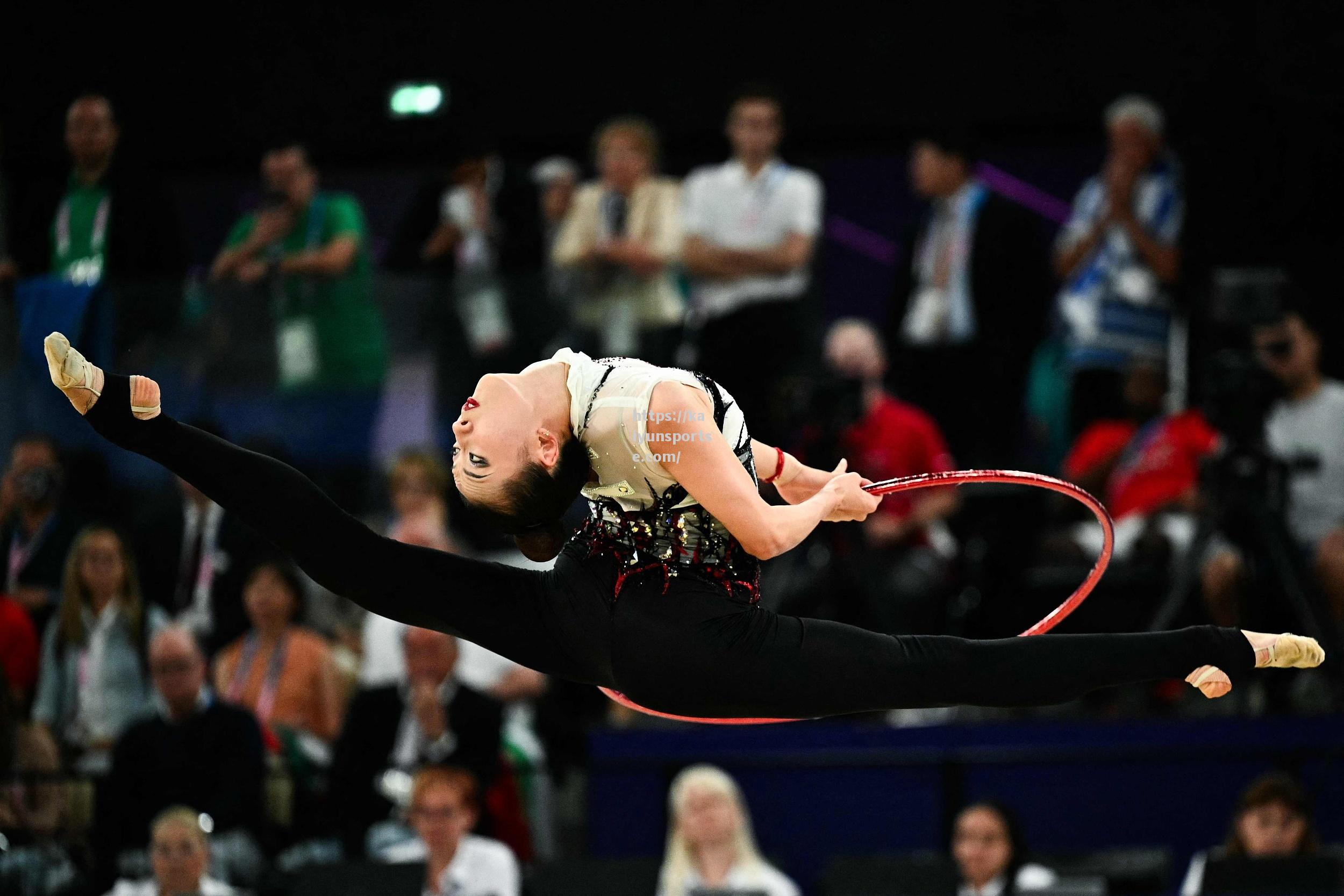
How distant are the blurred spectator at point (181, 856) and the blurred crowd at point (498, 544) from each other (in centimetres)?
1

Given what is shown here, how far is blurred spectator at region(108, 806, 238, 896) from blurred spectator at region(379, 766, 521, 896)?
2.13 ft

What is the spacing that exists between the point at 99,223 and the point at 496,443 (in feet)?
13.4

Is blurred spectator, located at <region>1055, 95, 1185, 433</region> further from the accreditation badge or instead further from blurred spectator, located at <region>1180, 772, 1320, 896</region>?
the accreditation badge

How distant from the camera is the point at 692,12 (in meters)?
10.1

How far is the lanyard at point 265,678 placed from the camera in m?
7.27

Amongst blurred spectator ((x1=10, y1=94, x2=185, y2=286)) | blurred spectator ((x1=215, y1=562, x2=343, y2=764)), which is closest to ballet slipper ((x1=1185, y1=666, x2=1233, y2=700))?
blurred spectator ((x1=215, y1=562, x2=343, y2=764))

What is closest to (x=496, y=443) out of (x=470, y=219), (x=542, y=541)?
(x=542, y=541)

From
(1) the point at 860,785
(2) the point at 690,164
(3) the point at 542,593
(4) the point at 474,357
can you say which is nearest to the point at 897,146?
(2) the point at 690,164

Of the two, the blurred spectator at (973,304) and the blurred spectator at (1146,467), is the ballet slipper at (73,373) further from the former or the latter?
the blurred spectator at (973,304)

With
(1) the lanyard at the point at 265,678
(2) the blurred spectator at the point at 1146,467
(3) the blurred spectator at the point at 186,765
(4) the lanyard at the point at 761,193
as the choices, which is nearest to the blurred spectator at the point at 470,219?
(4) the lanyard at the point at 761,193

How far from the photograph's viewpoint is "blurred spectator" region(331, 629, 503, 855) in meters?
6.89

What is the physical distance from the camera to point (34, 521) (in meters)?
7.34

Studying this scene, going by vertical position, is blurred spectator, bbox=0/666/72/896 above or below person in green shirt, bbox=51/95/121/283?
below

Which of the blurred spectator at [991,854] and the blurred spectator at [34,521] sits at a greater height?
the blurred spectator at [34,521]
